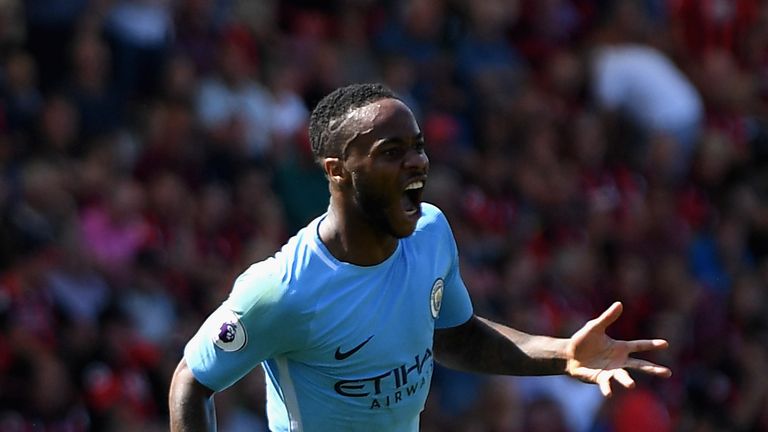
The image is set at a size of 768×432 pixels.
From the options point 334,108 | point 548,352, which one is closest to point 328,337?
point 334,108

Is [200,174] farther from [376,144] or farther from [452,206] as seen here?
[376,144]

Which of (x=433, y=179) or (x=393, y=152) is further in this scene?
(x=433, y=179)

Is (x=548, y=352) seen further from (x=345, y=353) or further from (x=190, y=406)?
(x=190, y=406)

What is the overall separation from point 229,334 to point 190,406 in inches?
10.1

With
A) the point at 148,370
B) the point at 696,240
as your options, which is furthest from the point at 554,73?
the point at 148,370

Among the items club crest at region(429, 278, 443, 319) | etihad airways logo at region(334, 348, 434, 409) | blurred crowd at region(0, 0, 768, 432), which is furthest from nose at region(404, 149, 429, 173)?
blurred crowd at region(0, 0, 768, 432)

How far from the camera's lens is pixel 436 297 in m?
5.27

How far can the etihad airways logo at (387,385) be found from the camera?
16.6ft

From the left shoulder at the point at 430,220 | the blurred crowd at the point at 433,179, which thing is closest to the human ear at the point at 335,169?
the left shoulder at the point at 430,220

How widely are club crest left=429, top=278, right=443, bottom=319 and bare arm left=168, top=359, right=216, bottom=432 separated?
2.52 ft

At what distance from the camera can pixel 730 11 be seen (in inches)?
565

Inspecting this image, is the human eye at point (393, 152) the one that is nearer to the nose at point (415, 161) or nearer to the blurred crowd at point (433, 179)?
the nose at point (415, 161)

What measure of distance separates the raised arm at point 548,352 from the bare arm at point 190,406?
95cm

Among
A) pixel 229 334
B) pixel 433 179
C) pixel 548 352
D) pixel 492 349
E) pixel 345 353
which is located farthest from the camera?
pixel 433 179
